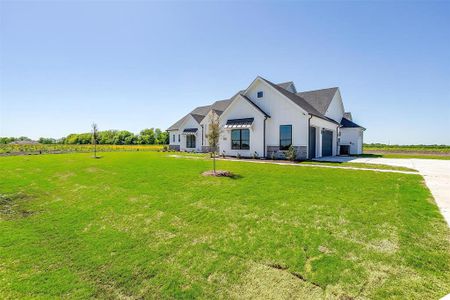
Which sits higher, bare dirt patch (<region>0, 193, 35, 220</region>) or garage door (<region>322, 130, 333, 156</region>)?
garage door (<region>322, 130, 333, 156</region>)

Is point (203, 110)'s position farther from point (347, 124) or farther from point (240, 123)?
point (347, 124)

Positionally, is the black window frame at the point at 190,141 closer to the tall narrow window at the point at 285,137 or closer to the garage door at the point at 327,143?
the tall narrow window at the point at 285,137

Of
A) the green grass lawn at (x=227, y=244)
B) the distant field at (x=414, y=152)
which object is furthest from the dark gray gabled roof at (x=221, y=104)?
the green grass lawn at (x=227, y=244)

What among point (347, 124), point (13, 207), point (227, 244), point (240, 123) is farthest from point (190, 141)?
point (227, 244)

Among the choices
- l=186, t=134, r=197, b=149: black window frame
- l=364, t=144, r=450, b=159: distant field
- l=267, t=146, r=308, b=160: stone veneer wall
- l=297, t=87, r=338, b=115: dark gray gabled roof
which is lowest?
l=364, t=144, r=450, b=159: distant field

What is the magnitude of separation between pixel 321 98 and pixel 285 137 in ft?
31.5

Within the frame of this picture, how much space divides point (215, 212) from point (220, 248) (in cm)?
200

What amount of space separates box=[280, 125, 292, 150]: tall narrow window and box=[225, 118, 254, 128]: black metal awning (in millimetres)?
3141

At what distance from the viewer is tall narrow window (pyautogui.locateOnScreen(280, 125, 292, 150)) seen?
2083 cm

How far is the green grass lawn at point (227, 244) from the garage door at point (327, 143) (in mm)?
15316

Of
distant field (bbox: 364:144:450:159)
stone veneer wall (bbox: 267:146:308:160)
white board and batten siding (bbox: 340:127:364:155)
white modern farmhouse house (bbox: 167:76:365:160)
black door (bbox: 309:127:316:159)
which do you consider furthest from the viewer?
white board and batten siding (bbox: 340:127:364:155)

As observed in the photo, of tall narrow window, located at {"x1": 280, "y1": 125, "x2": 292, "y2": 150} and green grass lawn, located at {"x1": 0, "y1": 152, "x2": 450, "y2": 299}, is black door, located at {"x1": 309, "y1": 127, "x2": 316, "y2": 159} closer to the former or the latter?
tall narrow window, located at {"x1": 280, "y1": 125, "x2": 292, "y2": 150}

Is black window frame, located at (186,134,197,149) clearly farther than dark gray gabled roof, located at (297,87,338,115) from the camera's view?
Yes

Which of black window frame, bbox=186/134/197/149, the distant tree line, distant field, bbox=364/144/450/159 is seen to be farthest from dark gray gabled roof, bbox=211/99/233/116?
the distant tree line
